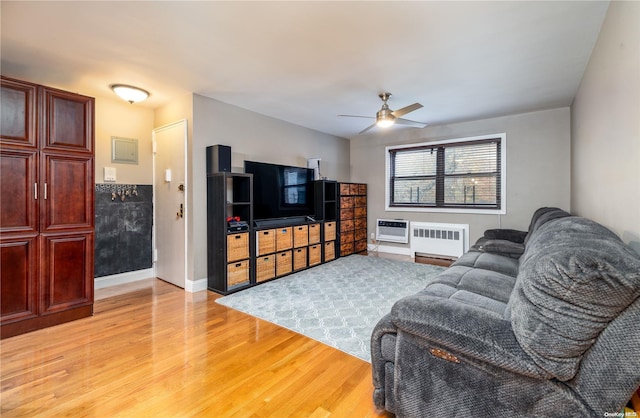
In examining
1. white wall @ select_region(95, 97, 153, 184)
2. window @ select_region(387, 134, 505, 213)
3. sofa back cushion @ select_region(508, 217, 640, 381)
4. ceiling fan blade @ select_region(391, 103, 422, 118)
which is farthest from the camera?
window @ select_region(387, 134, 505, 213)

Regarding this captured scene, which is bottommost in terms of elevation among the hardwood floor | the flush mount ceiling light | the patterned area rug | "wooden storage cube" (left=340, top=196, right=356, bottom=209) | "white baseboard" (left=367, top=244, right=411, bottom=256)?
the hardwood floor

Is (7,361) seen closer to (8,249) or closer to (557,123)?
(8,249)

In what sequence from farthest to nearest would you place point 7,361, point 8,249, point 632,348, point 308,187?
point 308,187
point 8,249
point 7,361
point 632,348

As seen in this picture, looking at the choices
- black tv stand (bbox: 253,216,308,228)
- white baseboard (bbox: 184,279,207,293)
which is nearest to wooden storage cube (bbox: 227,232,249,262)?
black tv stand (bbox: 253,216,308,228)

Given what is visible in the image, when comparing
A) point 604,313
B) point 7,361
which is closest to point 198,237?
point 7,361

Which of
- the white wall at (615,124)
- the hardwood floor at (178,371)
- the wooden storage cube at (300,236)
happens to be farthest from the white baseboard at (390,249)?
the hardwood floor at (178,371)

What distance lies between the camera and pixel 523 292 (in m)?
1.13

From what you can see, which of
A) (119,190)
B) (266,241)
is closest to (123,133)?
(119,190)

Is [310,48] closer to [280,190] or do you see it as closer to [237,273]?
[280,190]

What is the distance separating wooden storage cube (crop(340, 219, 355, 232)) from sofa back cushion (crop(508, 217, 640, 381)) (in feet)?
13.8

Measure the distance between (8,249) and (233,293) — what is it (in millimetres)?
1990

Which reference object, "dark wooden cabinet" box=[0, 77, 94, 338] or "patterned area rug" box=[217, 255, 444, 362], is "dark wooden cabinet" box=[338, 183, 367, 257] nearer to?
"patterned area rug" box=[217, 255, 444, 362]

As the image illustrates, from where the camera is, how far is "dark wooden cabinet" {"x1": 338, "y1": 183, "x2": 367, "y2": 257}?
5317 millimetres

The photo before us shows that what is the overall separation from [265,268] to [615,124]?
3.59 meters
